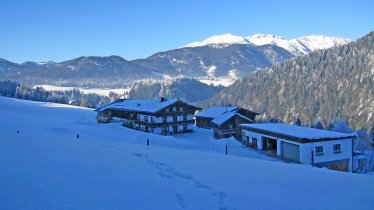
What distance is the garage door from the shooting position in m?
35.8

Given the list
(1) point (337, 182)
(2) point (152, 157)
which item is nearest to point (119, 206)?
(2) point (152, 157)

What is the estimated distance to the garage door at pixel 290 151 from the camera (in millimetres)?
35781

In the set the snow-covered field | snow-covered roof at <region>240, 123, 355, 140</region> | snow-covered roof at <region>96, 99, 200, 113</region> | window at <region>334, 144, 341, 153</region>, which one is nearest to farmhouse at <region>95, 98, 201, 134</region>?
snow-covered roof at <region>96, 99, 200, 113</region>

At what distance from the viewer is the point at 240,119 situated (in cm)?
5766

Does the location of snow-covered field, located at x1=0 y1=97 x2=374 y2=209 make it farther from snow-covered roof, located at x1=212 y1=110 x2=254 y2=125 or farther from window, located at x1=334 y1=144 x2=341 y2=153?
snow-covered roof, located at x1=212 y1=110 x2=254 y2=125

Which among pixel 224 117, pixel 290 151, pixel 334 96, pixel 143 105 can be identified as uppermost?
pixel 334 96

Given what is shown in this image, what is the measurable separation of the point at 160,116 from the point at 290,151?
1040 inches

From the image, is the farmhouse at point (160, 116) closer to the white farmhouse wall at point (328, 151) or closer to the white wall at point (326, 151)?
the white wall at point (326, 151)

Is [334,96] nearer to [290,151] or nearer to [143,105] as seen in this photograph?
[143,105]

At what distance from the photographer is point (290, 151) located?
120ft

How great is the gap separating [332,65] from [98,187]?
209093mm

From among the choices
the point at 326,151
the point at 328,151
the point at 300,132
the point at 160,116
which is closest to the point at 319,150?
the point at 326,151

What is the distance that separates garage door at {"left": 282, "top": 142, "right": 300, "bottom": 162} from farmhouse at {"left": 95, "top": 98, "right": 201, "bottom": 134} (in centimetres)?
2493

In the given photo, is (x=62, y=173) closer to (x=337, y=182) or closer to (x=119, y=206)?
(x=119, y=206)
